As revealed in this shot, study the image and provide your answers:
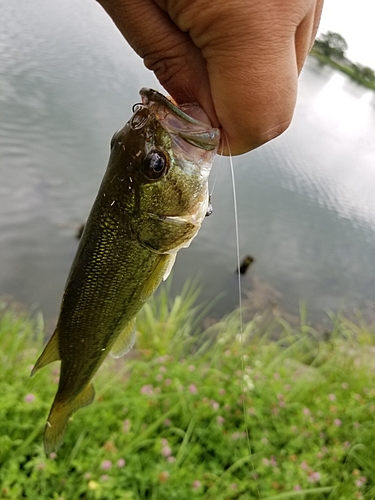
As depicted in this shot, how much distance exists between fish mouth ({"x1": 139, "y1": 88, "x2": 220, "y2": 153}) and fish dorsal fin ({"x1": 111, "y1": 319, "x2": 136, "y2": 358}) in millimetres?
951

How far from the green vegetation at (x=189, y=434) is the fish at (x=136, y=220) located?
38.8 inches

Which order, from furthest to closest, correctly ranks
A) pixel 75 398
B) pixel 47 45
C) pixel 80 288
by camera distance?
pixel 47 45 < pixel 75 398 < pixel 80 288

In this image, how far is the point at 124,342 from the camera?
196 cm

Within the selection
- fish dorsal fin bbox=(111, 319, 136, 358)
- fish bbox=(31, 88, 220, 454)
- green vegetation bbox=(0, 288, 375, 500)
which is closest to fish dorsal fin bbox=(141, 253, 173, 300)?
fish bbox=(31, 88, 220, 454)

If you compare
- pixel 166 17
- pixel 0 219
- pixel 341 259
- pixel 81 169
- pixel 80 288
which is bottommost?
pixel 0 219

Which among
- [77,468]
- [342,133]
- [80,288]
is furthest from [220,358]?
[342,133]

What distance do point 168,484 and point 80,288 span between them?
1.58 m

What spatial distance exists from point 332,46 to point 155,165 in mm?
27079

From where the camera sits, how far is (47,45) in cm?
1274

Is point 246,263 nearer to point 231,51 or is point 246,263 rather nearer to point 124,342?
point 124,342

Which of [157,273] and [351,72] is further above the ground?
[351,72]

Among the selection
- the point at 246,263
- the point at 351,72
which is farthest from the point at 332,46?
the point at 246,263

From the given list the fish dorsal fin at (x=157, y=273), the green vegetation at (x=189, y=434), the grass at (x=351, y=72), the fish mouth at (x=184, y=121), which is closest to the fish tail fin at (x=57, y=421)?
the green vegetation at (x=189, y=434)

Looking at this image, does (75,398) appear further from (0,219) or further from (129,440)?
(0,219)
